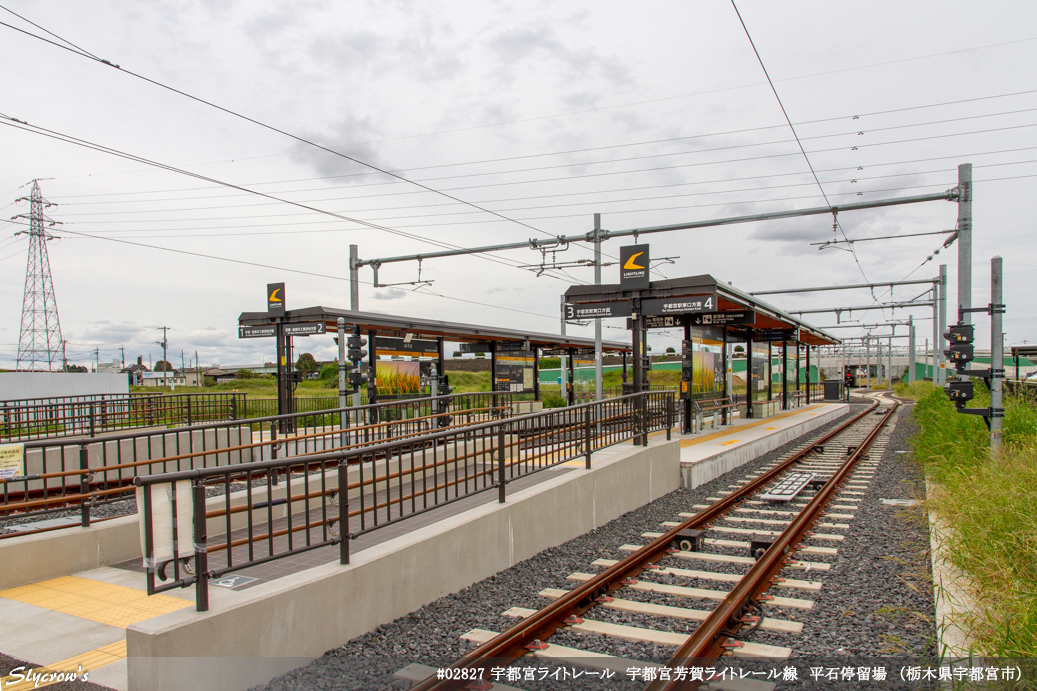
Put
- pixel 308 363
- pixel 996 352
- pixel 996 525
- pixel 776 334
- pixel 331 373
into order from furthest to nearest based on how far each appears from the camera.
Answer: pixel 308 363, pixel 331 373, pixel 776 334, pixel 996 352, pixel 996 525

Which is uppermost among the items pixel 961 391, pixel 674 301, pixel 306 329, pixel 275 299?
pixel 275 299

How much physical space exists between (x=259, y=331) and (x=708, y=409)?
42.5ft

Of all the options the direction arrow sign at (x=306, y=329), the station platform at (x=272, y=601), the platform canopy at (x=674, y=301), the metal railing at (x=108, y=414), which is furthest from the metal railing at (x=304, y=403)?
the station platform at (x=272, y=601)

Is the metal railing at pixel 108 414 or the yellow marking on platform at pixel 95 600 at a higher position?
the metal railing at pixel 108 414

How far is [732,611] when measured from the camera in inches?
193

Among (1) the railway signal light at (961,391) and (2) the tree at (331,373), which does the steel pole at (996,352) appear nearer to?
(1) the railway signal light at (961,391)

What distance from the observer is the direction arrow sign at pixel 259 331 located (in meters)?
17.1

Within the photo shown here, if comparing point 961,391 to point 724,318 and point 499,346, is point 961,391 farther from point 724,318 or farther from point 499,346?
point 499,346

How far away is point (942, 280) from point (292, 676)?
30.3 meters

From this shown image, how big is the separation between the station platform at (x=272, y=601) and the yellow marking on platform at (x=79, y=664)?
11mm

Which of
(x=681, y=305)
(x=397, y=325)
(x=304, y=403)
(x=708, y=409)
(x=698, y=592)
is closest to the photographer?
(x=698, y=592)

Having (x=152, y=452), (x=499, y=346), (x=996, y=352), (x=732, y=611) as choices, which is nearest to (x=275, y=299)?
(x=152, y=452)

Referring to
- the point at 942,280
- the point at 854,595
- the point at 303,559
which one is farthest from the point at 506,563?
the point at 942,280

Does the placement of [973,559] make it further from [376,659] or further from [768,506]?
[376,659]
